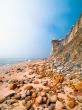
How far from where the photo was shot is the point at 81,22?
28.2m

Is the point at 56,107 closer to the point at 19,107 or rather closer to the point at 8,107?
the point at 19,107

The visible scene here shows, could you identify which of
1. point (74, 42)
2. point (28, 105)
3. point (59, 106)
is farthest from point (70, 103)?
point (74, 42)

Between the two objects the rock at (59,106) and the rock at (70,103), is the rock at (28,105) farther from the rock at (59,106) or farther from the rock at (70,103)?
the rock at (70,103)

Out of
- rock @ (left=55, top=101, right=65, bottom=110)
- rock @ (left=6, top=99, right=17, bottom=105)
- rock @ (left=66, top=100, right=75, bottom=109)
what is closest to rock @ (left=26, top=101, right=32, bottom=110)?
rock @ (left=6, top=99, right=17, bottom=105)

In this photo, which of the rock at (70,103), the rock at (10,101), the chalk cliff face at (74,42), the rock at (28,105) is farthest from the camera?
the chalk cliff face at (74,42)

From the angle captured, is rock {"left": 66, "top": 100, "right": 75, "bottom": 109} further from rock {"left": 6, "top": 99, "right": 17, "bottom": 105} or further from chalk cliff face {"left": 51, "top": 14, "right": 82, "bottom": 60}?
chalk cliff face {"left": 51, "top": 14, "right": 82, "bottom": 60}

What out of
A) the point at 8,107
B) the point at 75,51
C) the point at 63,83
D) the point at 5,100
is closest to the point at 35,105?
the point at 8,107

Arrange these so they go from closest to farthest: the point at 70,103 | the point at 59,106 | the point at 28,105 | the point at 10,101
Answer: the point at 59,106 → the point at 70,103 → the point at 28,105 → the point at 10,101

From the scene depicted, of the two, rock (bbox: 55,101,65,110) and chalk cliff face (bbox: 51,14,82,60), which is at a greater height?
chalk cliff face (bbox: 51,14,82,60)

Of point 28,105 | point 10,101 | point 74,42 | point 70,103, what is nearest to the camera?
point 70,103

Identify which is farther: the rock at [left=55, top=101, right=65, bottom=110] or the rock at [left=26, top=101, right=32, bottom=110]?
the rock at [left=26, top=101, right=32, bottom=110]

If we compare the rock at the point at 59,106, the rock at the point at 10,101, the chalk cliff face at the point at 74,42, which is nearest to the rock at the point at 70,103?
the rock at the point at 59,106

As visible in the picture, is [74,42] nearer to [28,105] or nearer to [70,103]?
[70,103]

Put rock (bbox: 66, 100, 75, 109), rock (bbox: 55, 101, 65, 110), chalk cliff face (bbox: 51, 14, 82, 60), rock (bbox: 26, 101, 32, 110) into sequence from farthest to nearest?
chalk cliff face (bbox: 51, 14, 82, 60) → rock (bbox: 26, 101, 32, 110) → rock (bbox: 66, 100, 75, 109) → rock (bbox: 55, 101, 65, 110)
